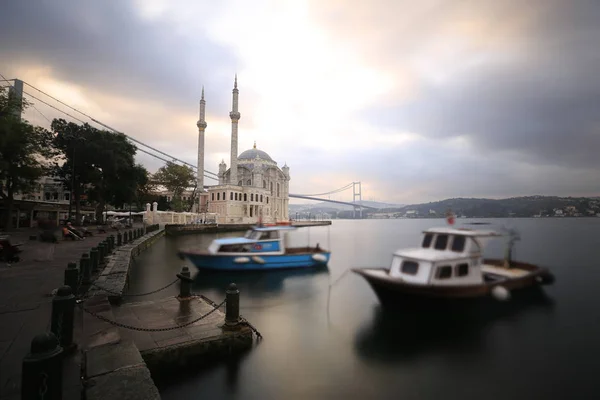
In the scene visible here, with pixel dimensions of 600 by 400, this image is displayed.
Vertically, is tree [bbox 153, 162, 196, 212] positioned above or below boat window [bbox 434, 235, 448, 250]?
above

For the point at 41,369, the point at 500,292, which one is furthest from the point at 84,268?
the point at 500,292

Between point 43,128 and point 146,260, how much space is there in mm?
26030

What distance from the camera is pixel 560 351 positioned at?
8.03m

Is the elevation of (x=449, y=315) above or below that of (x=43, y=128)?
below

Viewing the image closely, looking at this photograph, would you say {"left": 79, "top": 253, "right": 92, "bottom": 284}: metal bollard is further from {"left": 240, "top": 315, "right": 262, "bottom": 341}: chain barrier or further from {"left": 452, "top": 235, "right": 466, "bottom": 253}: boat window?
{"left": 452, "top": 235, "right": 466, "bottom": 253}: boat window

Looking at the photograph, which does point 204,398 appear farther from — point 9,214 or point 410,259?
point 9,214

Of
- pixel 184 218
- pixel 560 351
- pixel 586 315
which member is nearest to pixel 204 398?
pixel 560 351

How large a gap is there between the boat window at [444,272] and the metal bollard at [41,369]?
28.6 feet

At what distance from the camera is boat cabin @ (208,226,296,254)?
16875mm

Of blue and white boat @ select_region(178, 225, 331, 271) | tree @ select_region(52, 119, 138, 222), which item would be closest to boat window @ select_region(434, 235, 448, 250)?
blue and white boat @ select_region(178, 225, 331, 271)

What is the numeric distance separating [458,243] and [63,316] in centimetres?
970

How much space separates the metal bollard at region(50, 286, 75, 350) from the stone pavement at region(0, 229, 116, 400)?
1.01 feet

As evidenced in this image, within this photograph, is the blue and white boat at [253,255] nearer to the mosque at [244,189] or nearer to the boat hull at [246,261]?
the boat hull at [246,261]

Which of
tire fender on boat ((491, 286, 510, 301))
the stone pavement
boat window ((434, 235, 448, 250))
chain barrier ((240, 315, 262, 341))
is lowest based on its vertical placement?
chain barrier ((240, 315, 262, 341))
